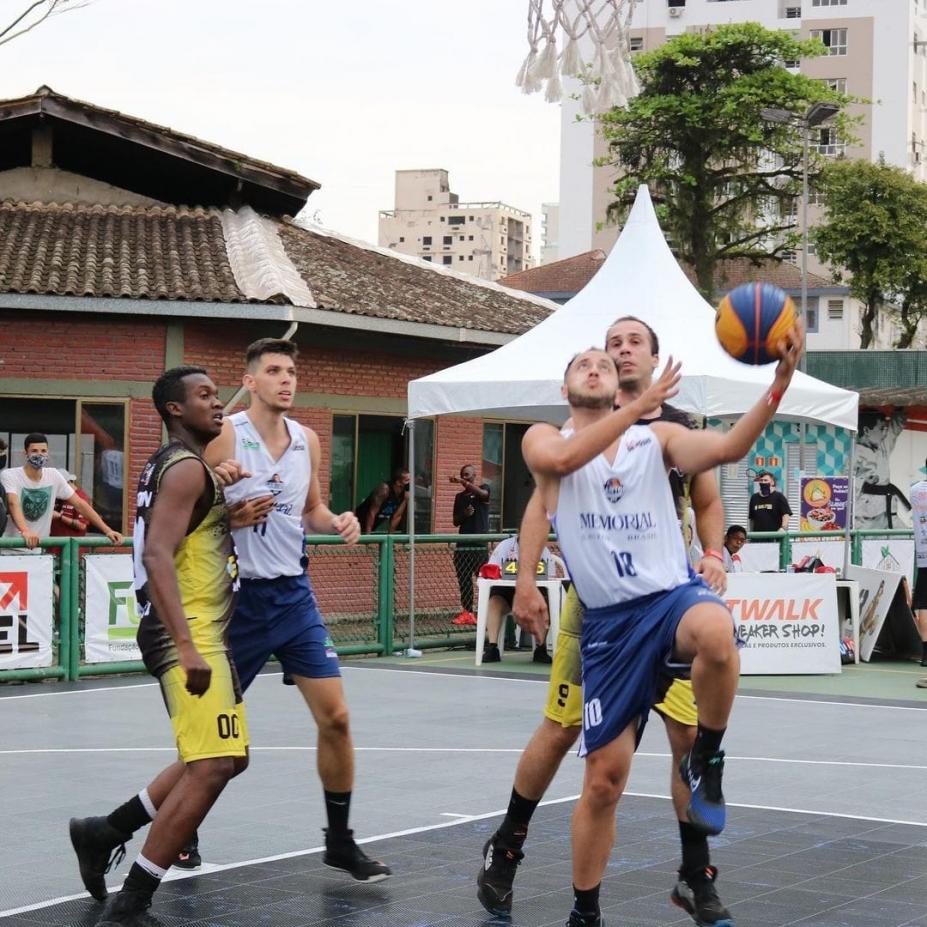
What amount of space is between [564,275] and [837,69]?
20.5 metres

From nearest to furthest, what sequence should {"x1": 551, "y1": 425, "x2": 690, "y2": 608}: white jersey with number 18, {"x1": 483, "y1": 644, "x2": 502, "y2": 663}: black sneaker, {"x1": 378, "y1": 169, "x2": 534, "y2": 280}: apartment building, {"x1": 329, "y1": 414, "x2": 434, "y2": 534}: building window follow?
{"x1": 551, "y1": 425, "x2": 690, "y2": 608}: white jersey with number 18 → {"x1": 483, "y1": 644, "x2": 502, "y2": 663}: black sneaker → {"x1": 329, "y1": 414, "x2": 434, "y2": 534}: building window → {"x1": 378, "y1": 169, "x2": 534, "y2": 280}: apartment building

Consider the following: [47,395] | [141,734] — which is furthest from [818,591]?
[47,395]

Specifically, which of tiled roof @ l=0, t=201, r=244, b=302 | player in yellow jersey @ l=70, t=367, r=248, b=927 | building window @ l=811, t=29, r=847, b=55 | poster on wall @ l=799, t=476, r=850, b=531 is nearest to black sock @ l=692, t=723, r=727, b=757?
player in yellow jersey @ l=70, t=367, r=248, b=927

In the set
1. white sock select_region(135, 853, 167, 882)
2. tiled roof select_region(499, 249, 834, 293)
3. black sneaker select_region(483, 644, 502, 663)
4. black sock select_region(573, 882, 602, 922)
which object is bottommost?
black sneaker select_region(483, 644, 502, 663)

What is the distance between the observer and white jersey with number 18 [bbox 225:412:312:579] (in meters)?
6.73

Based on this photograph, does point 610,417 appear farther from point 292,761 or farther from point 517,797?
point 292,761

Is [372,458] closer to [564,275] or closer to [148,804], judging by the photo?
[148,804]

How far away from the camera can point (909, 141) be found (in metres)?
85.7

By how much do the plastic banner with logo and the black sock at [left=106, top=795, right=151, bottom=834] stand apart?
10049mm

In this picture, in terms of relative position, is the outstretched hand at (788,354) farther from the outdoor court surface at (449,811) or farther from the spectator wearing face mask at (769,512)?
the spectator wearing face mask at (769,512)

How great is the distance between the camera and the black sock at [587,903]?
559 centimetres

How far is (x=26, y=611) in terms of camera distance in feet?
46.2

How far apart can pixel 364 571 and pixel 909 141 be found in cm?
7486

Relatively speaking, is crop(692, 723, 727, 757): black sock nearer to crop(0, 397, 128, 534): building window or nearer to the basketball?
the basketball
